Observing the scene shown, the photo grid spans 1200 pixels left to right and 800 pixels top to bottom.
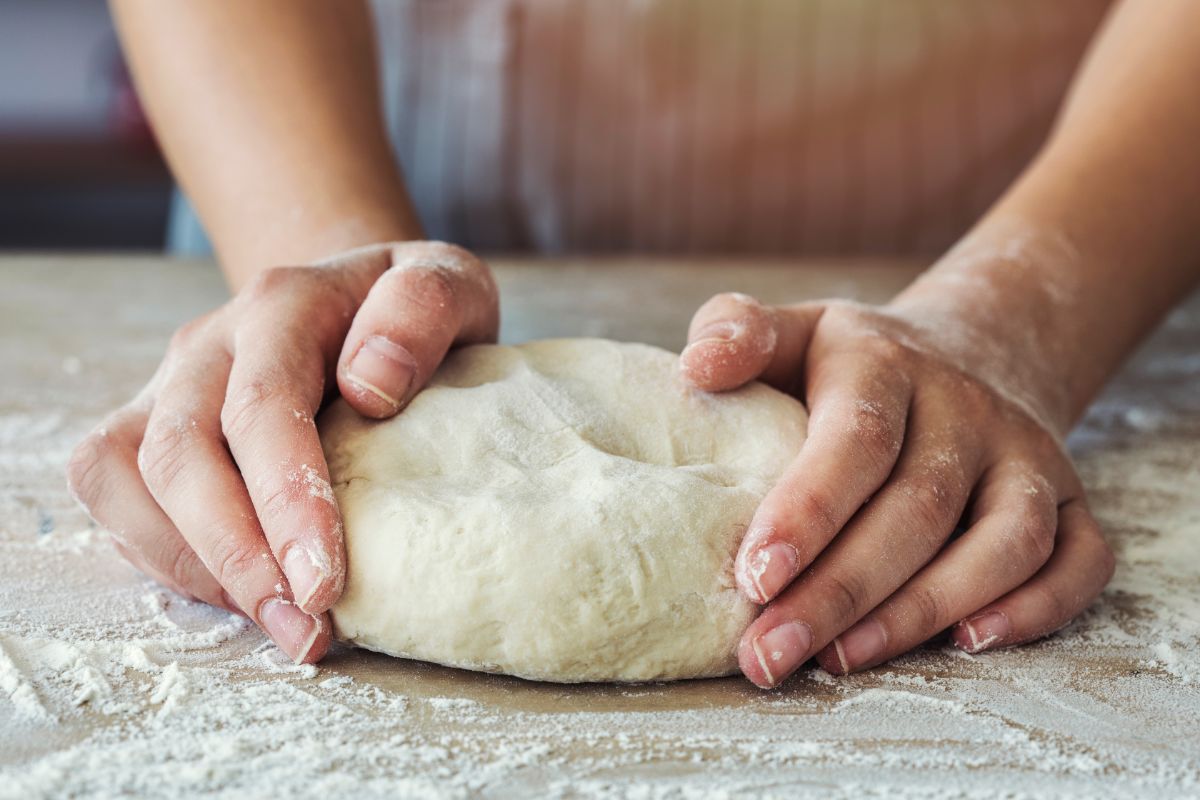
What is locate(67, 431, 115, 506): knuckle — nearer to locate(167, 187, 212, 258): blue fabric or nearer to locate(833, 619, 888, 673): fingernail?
locate(833, 619, 888, 673): fingernail

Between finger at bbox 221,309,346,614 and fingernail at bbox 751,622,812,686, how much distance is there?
0.34 meters

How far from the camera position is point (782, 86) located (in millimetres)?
2252

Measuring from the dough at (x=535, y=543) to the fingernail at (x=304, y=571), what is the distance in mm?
35

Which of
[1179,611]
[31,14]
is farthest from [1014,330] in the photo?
[31,14]

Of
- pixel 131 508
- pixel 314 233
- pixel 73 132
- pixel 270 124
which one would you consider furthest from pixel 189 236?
pixel 73 132

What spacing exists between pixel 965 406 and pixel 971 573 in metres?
0.19

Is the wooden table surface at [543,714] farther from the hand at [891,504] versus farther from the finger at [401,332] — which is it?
the finger at [401,332]

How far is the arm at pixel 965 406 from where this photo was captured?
0.93 meters

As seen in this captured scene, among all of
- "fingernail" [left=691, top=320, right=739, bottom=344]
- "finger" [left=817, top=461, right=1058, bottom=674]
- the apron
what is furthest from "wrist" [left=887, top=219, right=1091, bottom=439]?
the apron

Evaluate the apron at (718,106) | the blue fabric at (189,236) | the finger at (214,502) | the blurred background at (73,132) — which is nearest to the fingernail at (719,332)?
the finger at (214,502)

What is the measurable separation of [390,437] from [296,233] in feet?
1.47

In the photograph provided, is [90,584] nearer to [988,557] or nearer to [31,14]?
[988,557]

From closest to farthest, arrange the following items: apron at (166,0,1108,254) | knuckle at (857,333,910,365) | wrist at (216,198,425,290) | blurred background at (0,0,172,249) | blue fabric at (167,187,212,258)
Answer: knuckle at (857,333,910,365)
wrist at (216,198,425,290)
apron at (166,0,1108,254)
blue fabric at (167,187,212,258)
blurred background at (0,0,172,249)

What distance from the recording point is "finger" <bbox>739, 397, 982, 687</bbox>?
2.92 ft
